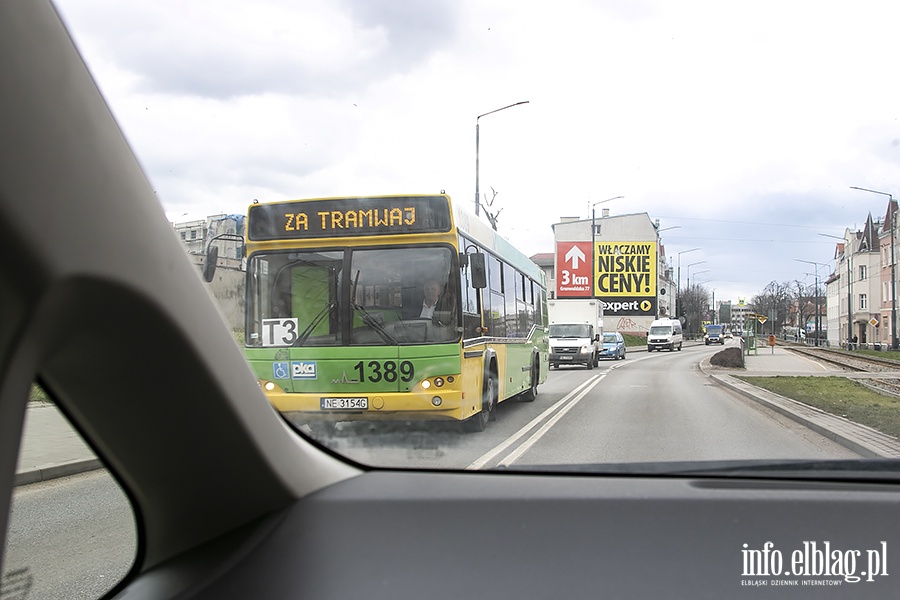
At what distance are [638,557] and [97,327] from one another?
1.63m

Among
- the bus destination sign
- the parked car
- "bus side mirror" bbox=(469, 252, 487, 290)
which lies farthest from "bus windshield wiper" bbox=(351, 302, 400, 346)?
the parked car

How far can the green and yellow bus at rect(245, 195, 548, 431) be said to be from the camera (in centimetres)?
288

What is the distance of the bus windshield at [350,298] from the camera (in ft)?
9.59

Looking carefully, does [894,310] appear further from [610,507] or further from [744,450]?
[610,507]

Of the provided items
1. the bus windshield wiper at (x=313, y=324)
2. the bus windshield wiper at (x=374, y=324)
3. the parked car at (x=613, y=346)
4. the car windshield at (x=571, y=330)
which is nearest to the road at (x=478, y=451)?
the bus windshield wiper at (x=313, y=324)

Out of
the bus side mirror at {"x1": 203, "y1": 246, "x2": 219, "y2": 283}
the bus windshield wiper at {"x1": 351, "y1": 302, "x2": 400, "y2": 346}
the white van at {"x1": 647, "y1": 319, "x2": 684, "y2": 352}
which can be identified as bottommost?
the white van at {"x1": 647, "y1": 319, "x2": 684, "y2": 352}

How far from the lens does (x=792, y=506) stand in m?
2.16

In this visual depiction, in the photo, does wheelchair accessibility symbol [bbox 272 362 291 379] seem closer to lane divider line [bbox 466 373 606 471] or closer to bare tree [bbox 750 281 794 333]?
lane divider line [bbox 466 373 606 471]

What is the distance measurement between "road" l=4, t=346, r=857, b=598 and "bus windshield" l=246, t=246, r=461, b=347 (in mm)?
494

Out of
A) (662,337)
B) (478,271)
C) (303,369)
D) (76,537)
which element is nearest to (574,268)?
(478,271)

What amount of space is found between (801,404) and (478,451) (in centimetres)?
167

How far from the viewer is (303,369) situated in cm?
300

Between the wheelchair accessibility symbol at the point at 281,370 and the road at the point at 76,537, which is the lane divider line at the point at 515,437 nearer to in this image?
the wheelchair accessibility symbol at the point at 281,370

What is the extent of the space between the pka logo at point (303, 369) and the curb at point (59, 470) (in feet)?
2.89
